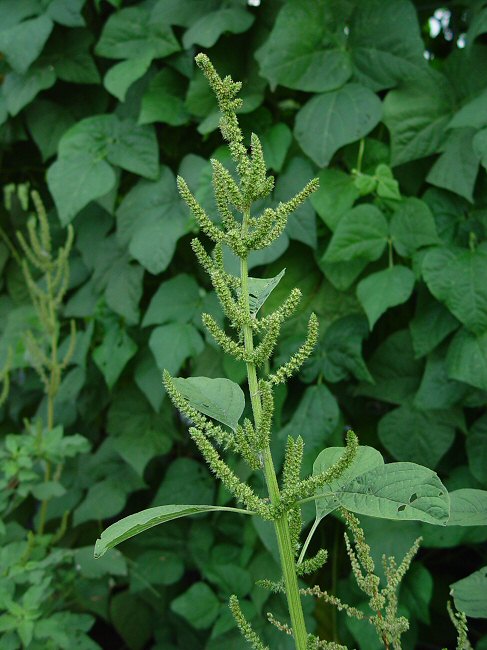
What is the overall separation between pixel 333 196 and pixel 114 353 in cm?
68

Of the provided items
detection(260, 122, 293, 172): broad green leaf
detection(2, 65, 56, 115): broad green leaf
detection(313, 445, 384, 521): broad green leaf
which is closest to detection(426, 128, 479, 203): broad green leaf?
detection(260, 122, 293, 172): broad green leaf

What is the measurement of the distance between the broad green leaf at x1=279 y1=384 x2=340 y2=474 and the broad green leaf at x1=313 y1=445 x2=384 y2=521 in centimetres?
86

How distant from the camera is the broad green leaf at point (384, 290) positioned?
1.65 meters

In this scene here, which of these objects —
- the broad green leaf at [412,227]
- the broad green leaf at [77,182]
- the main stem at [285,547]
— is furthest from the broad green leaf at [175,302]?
the main stem at [285,547]

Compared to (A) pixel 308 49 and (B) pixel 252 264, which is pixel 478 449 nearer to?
(B) pixel 252 264

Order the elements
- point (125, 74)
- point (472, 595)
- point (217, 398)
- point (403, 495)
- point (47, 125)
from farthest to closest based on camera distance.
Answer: point (47, 125) → point (125, 74) → point (472, 595) → point (217, 398) → point (403, 495)

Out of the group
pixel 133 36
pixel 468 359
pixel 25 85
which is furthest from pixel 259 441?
pixel 25 85

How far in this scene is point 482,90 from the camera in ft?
5.67

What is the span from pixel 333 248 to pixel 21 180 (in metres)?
1.32

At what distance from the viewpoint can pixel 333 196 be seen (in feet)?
5.90

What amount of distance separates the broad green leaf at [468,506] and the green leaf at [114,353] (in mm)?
1222

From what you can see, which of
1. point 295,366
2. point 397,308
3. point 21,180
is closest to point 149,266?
point 397,308

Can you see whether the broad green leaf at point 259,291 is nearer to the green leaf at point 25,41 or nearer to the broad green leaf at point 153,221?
the broad green leaf at point 153,221

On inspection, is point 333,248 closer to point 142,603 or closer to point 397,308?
point 397,308
